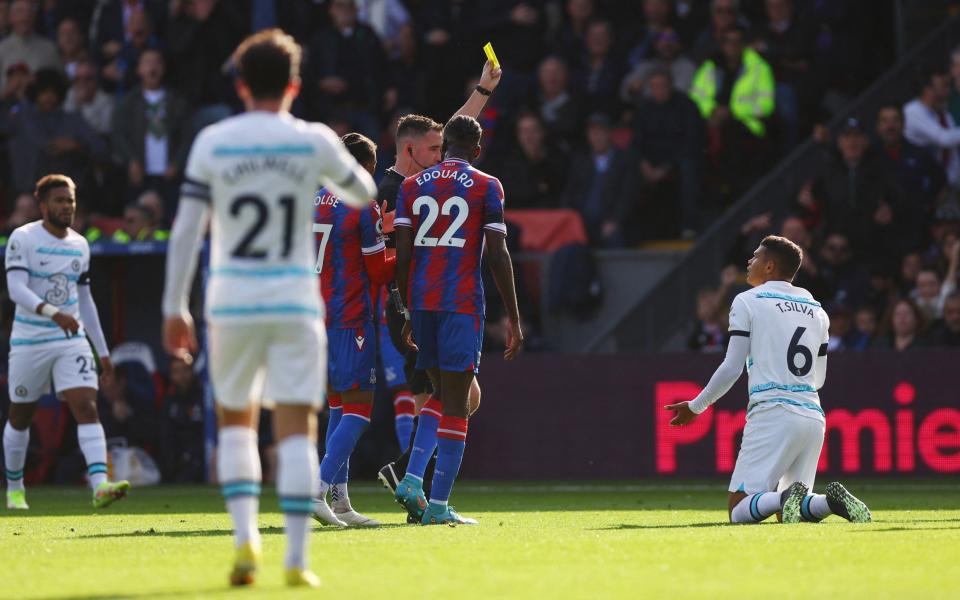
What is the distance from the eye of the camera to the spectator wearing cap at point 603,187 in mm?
19547

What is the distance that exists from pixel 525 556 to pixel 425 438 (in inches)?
106

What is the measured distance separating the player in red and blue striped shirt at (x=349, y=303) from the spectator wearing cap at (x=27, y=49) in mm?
12840

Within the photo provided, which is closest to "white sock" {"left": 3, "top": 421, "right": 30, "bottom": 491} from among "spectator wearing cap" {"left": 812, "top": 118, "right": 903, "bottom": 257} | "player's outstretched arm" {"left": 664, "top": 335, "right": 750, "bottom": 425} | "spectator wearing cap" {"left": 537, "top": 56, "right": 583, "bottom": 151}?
"player's outstretched arm" {"left": 664, "top": 335, "right": 750, "bottom": 425}

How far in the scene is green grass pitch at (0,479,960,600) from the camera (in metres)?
6.57

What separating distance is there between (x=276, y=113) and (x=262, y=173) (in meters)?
0.28

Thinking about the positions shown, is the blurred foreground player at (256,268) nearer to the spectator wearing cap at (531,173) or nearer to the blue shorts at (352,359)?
the blue shorts at (352,359)

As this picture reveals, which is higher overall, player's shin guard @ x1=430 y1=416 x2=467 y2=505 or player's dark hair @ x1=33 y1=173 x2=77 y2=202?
player's dark hair @ x1=33 y1=173 x2=77 y2=202

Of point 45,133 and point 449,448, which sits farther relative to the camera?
point 45,133

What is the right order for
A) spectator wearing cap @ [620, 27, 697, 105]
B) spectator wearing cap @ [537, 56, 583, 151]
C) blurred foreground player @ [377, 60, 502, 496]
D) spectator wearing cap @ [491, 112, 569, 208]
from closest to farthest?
blurred foreground player @ [377, 60, 502, 496]
spectator wearing cap @ [491, 112, 569, 208]
spectator wearing cap @ [620, 27, 697, 105]
spectator wearing cap @ [537, 56, 583, 151]

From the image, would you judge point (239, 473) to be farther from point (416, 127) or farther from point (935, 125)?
point (935, 125)

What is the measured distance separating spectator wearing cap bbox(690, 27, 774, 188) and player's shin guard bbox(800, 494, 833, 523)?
395 inches

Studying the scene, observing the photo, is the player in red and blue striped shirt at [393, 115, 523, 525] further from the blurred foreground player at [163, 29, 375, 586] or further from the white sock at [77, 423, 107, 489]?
the white sock at [77, 423, 107, 489]

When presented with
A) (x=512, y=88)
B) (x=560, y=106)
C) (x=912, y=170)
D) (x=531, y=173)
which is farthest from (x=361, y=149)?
(x=512, y=88)

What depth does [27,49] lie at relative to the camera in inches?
885
